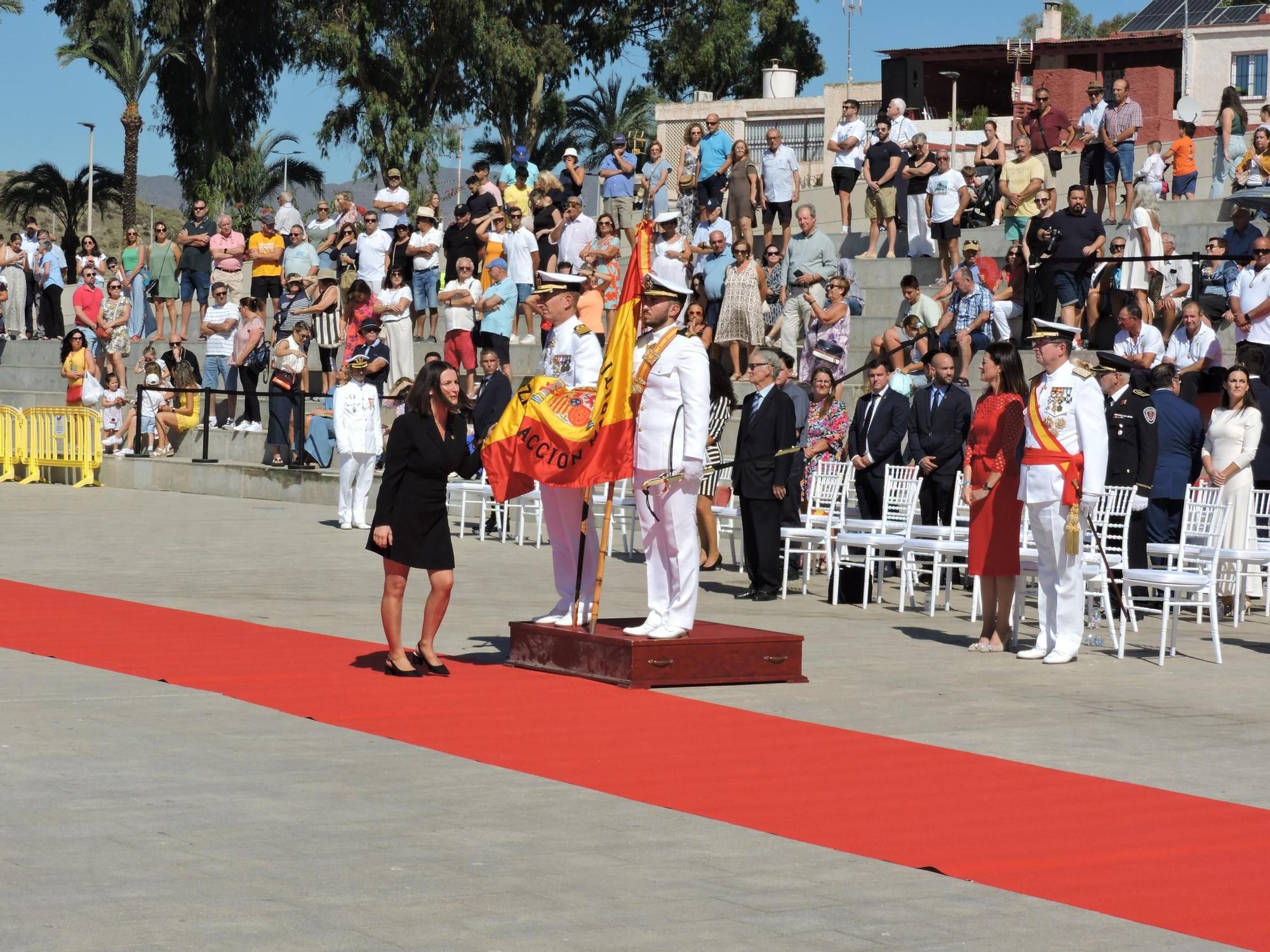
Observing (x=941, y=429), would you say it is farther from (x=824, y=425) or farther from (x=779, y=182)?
(x=779, y=182)

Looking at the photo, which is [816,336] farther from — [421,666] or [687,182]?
[421,666]

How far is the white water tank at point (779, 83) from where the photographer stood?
51.7 metres

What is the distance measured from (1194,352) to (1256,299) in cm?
100

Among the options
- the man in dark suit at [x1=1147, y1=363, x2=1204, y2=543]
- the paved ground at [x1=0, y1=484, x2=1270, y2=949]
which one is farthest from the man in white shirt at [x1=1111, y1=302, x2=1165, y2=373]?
the paved ground at [x1=0, y1=484, x2=1270, y2=949]

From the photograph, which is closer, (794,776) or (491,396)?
(794,776)

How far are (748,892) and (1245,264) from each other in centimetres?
1418

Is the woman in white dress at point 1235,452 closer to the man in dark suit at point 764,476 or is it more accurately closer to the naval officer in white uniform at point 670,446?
the man in dark suit at point 764,476

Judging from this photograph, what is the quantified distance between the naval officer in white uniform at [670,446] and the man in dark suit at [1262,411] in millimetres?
6268

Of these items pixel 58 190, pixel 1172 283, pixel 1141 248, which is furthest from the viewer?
pixel 58 190

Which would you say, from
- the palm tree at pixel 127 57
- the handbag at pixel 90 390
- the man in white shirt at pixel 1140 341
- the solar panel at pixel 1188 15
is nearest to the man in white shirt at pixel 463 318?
the handbag at pixel 90 390

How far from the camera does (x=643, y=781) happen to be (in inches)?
309

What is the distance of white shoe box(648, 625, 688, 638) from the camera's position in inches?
405

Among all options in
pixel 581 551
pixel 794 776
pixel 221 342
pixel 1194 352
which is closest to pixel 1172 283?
pixel 1194 352

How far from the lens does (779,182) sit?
2344 centimetres
